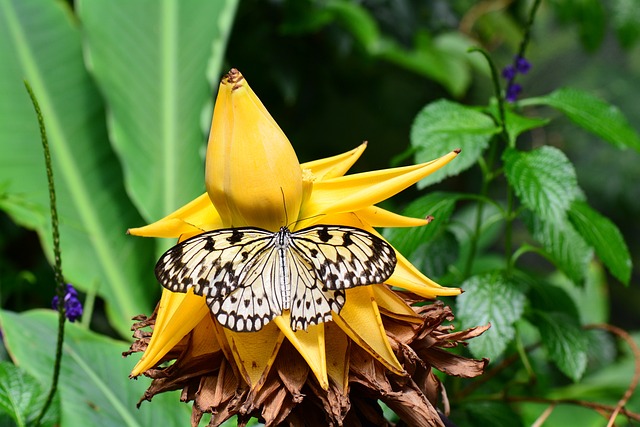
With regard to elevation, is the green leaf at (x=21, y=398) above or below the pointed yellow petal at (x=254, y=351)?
below

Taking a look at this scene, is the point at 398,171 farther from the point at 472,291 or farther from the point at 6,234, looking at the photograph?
the point at 6,234

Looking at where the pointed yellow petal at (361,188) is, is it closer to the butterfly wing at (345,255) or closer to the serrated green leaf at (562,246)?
the butterfly wing at (345,255)

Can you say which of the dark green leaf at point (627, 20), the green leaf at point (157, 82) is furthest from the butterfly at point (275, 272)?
the dark green leaf at point (627, 20)

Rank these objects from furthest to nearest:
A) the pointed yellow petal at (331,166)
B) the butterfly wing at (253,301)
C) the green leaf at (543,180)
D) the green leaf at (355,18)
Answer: the green leaf at (355,18), the green leaf at (543,180), the pointed yellow petal at (331,166), the butterfly wing at (253,301)

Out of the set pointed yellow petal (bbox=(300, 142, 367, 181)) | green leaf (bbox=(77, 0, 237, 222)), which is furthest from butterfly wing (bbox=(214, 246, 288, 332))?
green leaf (bbox=(77, 0, 237, 222))

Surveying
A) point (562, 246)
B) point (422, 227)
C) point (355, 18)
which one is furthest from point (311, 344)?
point (355, 18)

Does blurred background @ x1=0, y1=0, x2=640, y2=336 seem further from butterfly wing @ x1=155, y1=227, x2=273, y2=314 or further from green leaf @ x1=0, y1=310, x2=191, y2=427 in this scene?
butterfly wing @ x1=155, y1=227, x2=273, y2=314
